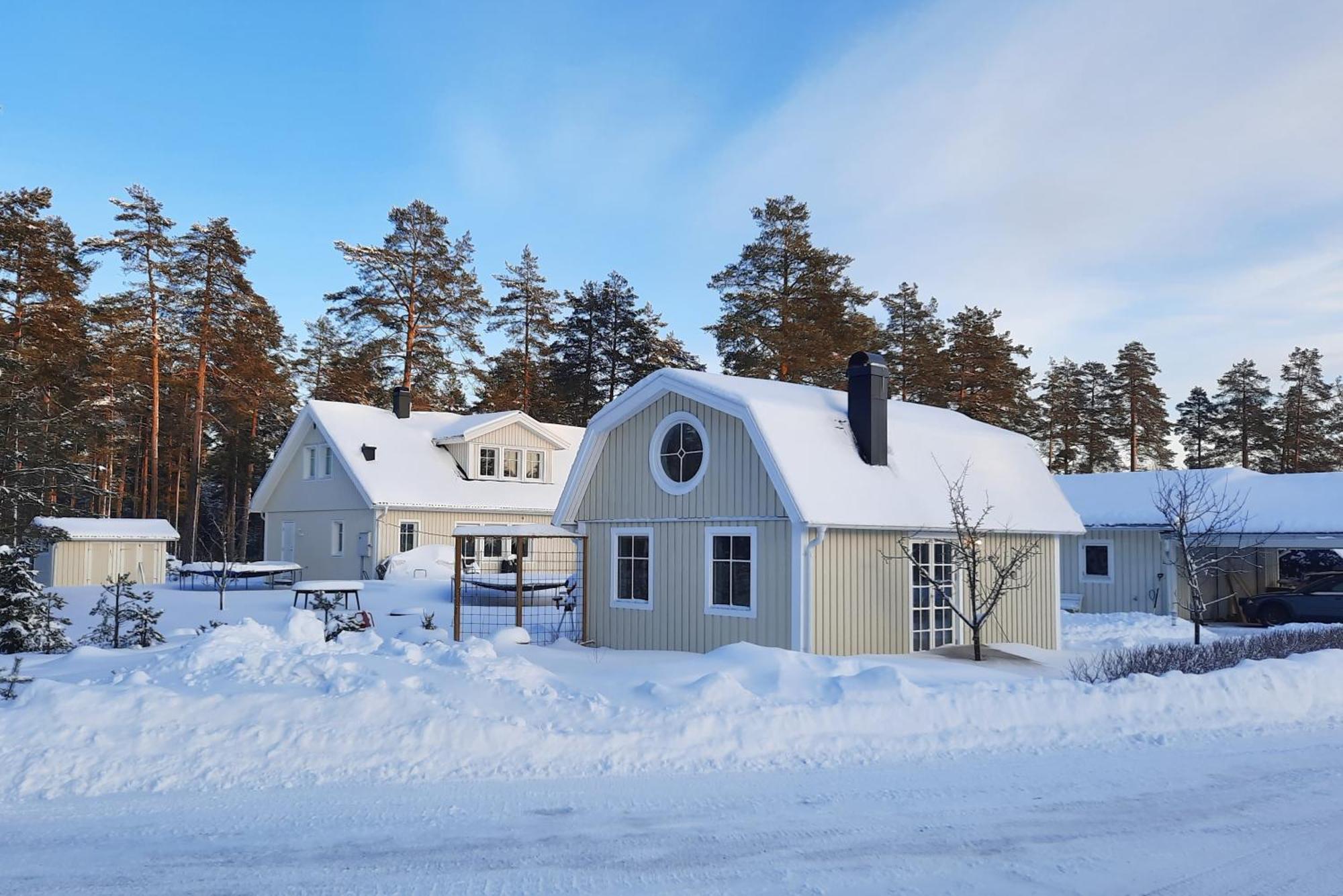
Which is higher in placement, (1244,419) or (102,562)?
(1244,419)

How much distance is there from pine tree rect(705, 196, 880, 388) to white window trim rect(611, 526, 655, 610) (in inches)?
833

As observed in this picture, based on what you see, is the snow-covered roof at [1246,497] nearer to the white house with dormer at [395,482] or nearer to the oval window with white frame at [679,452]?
the oval window with white frame at [679,452]

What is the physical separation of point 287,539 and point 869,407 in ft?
79.5

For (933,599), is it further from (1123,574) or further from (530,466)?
(530,466)

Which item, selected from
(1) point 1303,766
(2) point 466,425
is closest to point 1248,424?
(2) point 466,425

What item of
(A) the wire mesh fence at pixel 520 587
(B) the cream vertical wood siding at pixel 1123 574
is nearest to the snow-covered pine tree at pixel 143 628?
(A) the wire mesh fence at pixel 520 587

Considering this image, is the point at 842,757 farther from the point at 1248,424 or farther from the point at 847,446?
the point at 1248,424

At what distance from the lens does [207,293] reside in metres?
37.1

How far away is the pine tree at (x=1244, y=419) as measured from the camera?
1929 inches

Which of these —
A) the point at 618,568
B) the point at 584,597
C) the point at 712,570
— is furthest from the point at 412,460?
the point at 712,570

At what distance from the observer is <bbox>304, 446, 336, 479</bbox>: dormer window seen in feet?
102

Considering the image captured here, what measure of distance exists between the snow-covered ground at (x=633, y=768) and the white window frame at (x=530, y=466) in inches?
860

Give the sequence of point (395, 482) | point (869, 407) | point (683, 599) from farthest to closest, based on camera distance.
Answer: point (395, 482) → point (869, 407) → point (683, 599)

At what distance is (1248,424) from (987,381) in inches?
679
